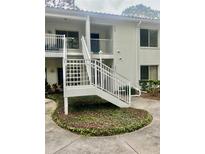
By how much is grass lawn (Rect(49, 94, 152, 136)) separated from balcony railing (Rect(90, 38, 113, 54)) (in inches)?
178

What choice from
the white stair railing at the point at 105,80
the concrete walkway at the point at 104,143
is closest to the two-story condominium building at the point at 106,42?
the white stair railing at the point at 105,80

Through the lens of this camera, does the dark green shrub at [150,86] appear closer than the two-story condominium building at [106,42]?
No

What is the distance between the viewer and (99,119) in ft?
22.6

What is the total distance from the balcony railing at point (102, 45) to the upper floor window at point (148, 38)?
2403 millimetres

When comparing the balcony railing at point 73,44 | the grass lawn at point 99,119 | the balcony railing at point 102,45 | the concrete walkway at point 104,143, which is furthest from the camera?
the balcony railing at point 102,45

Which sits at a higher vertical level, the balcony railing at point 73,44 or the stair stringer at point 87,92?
the balcony railing at point 73,44

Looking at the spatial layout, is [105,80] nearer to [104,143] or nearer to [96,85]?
[96,85]

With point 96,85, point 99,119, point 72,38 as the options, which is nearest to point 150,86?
point 72,38

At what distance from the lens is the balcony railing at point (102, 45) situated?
12740 millimetres

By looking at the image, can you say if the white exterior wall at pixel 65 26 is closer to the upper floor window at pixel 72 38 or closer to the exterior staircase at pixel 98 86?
the upper floor window at pixel 72 38

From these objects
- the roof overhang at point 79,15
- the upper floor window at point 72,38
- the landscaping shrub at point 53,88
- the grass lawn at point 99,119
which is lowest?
the grass lawn at point 99,119

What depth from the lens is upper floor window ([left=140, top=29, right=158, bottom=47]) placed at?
13.8 metres

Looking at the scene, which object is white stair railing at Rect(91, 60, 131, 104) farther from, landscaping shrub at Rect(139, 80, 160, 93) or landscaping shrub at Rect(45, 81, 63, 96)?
landscaping shrub at Rect(45, 81, 63, 96)
